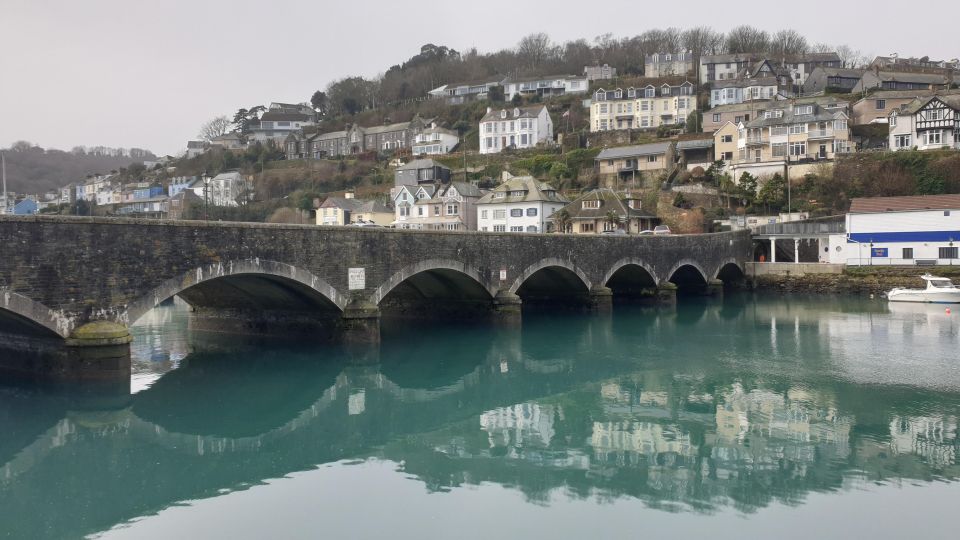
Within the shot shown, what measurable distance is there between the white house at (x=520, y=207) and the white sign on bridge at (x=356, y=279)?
102ft

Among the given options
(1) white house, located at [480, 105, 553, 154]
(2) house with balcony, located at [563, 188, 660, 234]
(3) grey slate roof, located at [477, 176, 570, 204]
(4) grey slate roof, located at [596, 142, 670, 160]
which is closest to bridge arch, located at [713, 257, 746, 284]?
(2) house with balcony, located at [563, 188, 660, 234]

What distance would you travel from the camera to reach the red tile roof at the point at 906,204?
42469 millimetres

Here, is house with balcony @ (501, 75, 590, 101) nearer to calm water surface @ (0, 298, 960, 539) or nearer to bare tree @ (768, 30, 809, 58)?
bare tree @ (768, 30, 809, 58)

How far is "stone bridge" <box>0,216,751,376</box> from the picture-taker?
53.0 feet

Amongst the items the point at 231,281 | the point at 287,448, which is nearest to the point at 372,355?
the point at 231,281

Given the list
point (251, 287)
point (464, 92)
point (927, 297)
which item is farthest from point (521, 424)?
point (464, 92)

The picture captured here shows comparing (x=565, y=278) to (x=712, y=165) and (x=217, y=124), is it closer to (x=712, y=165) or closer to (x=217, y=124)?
(x=712, y=165)

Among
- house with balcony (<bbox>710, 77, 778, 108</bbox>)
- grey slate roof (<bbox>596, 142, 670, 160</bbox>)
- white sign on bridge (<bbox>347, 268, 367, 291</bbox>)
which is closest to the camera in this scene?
white sign on bridge (<bbox>347, 268, 367, 291</bbox>)

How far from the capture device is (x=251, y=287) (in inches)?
958

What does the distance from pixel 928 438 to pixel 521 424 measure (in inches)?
315

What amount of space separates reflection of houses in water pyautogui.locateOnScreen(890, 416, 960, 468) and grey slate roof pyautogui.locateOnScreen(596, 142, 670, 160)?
49961 mm

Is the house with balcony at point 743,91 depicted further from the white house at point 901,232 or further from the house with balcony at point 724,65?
the white house at point 901,232

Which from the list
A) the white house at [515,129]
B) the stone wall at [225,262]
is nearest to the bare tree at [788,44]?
the white house at [515,129]

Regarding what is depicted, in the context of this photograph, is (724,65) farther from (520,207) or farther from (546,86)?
(520,207)
